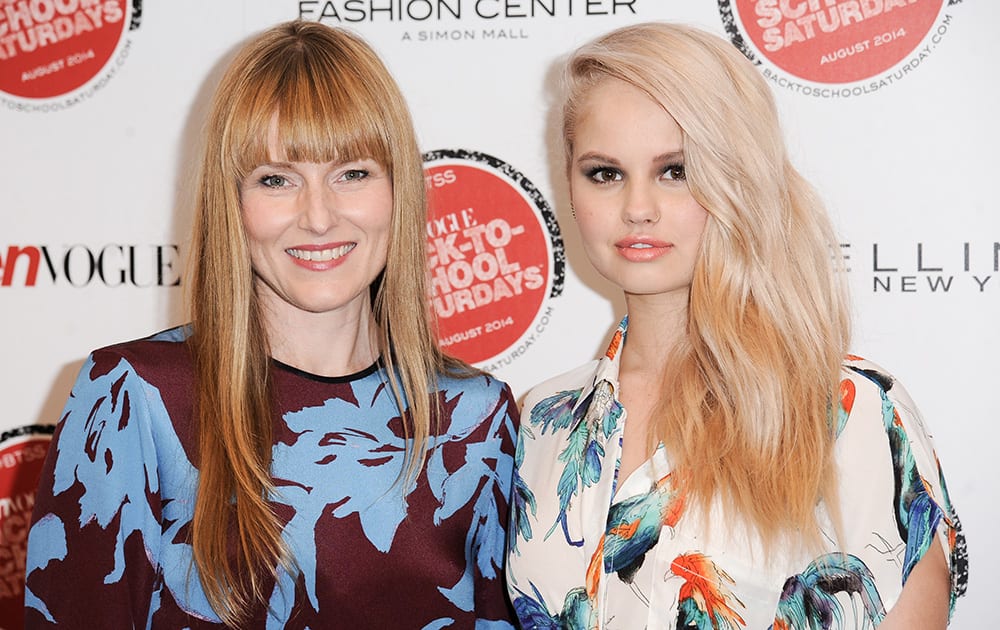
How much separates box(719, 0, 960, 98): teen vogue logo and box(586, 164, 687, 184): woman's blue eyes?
2.06 feet

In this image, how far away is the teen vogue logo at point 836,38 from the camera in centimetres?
190

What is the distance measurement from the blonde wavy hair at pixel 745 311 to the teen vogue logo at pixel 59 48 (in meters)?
1.09

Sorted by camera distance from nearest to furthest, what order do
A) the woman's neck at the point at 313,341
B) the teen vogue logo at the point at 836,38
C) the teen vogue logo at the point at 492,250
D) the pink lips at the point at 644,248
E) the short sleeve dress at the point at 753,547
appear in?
the short sleeve dress at the point at 753,547 < the pink lips at the point at 644,248 < the woman's neck at the point at 313,341 < the teen vogue logo at the point at 836,38 < the teen vogue logo at the point at 492,250

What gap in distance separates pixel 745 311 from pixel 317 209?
61 centimetres

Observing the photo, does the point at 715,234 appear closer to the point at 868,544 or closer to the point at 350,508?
the point at 868,544

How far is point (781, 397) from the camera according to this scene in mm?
1383

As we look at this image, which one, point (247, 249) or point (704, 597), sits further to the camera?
point (247, 249)

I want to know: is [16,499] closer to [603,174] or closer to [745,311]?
[603,174]

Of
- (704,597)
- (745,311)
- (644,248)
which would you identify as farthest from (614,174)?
(704,597)

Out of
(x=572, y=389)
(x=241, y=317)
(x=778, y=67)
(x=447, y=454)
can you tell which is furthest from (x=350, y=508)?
(x=778, y=67)

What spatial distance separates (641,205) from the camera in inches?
54.9

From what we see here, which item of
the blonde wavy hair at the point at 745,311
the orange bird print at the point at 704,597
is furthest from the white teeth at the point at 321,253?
the orange bird print at the point at 704,597

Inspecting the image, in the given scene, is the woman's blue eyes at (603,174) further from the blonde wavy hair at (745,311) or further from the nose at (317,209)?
the nose at (317,209)

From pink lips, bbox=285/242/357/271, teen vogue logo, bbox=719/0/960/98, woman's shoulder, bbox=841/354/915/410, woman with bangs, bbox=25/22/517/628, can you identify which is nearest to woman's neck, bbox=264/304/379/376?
woman with bangs, bbox=25/22/517/628
